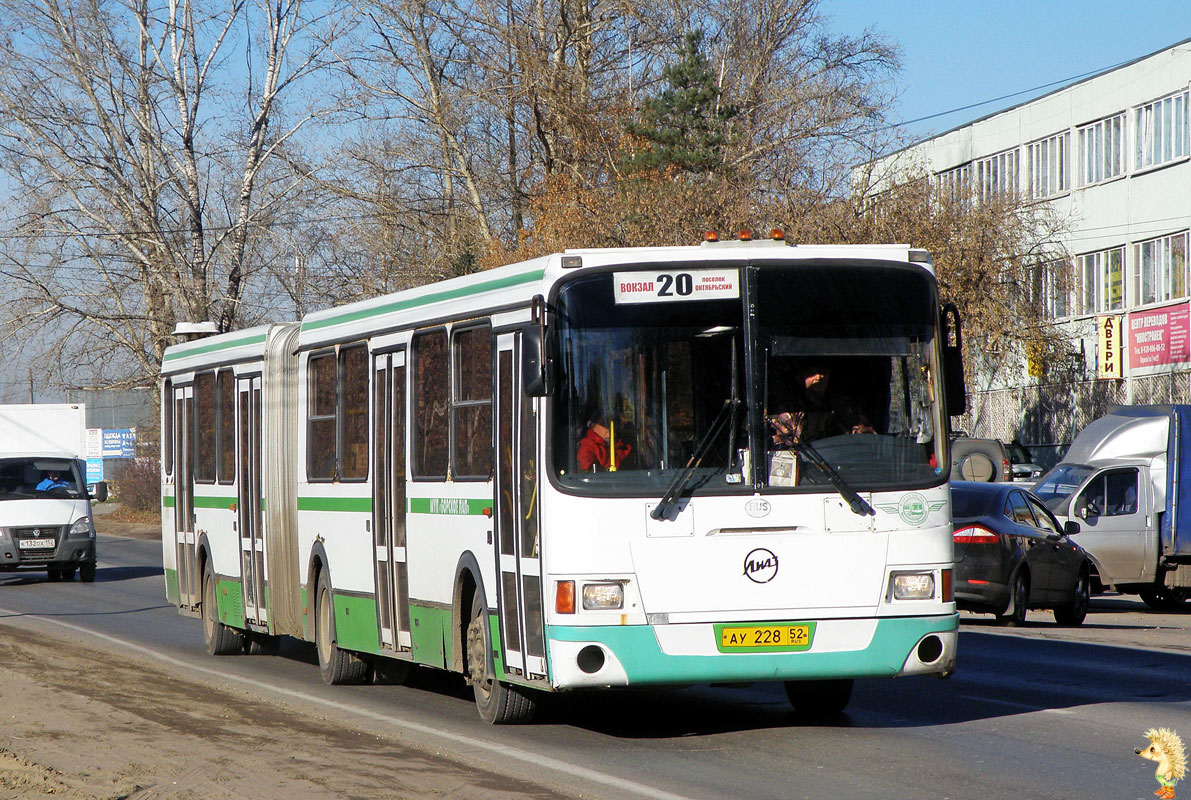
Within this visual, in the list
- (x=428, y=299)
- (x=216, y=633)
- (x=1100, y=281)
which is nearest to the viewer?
(x=428, y=299)

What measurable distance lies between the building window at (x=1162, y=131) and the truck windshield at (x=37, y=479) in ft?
87.8

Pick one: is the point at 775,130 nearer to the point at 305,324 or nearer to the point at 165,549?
the point at 165,549

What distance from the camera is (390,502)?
1227 cm

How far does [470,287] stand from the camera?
36.3 ft

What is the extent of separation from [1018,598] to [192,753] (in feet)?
38.5

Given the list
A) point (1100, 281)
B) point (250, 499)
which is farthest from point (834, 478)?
point (1100, 281)

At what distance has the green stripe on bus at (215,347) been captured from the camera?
619 inches

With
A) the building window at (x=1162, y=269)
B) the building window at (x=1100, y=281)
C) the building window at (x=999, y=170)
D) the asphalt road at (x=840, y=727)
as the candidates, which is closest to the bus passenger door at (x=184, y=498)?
the asphalt road at (x=840, y=727)

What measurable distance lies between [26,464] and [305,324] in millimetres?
17157

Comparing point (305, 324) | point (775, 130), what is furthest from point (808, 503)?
point (775, 130)

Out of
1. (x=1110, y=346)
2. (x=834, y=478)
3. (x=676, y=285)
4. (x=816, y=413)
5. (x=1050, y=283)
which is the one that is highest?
(x=1050, y=283)

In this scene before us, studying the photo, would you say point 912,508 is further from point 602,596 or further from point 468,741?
point 468,741

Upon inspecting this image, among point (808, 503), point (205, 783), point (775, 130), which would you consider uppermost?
point (775, 130)

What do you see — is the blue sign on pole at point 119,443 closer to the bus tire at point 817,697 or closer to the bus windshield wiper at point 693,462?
the bus tire at point 817,697
